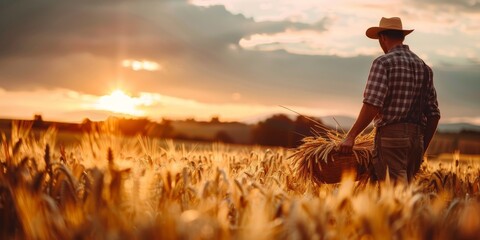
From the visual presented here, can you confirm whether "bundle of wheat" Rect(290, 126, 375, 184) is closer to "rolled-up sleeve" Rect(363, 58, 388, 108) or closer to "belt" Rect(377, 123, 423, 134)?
"belt" Rect(377, 123, 423, 134)

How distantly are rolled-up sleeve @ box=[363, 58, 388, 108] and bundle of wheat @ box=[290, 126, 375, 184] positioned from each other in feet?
2.36

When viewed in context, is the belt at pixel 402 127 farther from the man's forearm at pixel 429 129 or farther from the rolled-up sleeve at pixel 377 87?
the man's forearm at pixel 429 129

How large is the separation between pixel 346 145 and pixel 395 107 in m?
0.71

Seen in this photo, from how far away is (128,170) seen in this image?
12.0ft

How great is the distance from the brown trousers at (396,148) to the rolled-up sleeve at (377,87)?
1.34 feet

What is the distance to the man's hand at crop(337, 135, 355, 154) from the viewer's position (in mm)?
6348

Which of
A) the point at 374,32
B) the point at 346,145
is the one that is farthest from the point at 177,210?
the point at 374,32

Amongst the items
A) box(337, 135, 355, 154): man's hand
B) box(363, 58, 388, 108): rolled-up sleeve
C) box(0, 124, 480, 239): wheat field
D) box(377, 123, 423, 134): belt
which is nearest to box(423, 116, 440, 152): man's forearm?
box(377, 123, 423, 134): belt

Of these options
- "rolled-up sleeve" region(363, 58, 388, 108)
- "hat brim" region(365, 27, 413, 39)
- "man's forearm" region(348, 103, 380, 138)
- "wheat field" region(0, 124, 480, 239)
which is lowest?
"wheat field" region(0, 124, 480, 239)

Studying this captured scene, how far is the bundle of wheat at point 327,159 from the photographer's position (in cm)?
657

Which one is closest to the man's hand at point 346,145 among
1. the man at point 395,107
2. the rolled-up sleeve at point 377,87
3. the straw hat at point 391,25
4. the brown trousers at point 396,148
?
the man at point 395,107

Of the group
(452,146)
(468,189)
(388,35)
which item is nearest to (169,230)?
(388,35)

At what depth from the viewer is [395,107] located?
20.8ft

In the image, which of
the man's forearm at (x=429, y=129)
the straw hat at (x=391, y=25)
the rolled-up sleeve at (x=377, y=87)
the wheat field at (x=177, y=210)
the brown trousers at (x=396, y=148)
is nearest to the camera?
the wheat field at (x=177, y=210)
